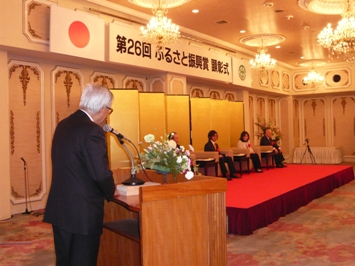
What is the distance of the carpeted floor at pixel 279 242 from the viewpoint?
3701mm

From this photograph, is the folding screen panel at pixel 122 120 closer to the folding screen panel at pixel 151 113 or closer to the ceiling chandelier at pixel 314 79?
the folding screen panel at pixel 151 113

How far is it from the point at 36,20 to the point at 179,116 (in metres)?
3.66

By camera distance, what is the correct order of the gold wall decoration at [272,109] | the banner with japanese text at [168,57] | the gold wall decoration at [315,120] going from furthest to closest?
the gold wall decoration at [315,120], the gold wall decoration at [272,109], the banner with japanese text at [168,57]

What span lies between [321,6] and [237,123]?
13.6 ft

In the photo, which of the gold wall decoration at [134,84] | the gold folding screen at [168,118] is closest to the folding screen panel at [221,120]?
the gold folding screen at [168,118]

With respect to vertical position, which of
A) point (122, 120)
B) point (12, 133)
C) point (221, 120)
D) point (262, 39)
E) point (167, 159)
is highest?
point (262, 39)

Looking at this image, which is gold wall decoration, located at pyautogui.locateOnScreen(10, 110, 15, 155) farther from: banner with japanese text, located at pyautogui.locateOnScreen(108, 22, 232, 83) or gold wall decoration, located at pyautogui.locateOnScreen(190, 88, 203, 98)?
gold wall decoration, located at pyautogui.locateOnScreen(190, 88, 203, 98)

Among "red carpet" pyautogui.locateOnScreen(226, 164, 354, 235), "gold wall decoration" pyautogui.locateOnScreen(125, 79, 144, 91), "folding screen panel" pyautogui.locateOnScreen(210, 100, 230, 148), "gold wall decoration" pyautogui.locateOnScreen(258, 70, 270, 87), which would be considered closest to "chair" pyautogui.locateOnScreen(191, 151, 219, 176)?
"red carpet" pyautogui.locateOnScreen(226, 164, 354, 235)

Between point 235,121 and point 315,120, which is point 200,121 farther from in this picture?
point 315,120

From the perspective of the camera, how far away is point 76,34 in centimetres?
620

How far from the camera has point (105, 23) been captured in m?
7.01

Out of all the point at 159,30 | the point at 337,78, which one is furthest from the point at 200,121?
the point at 337,78

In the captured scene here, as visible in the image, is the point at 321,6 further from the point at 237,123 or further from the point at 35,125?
the point at 35,125

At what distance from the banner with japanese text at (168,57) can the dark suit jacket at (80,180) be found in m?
5.06
